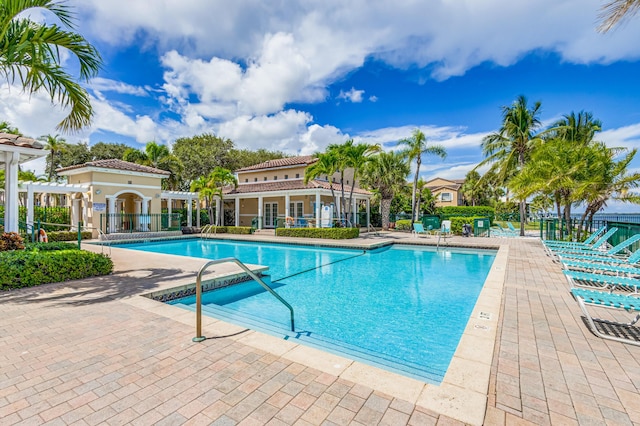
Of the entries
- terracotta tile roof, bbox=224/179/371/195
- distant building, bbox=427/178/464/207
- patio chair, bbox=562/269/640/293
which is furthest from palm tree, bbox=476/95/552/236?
distant building, bbox=427/178/464/207

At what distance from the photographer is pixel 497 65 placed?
15273mm

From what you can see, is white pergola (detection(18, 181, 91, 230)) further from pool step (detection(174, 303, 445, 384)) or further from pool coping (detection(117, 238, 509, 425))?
pool coping (detection(117, 238, 509, 425))

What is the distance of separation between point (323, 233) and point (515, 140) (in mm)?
14907

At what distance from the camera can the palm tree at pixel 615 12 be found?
6.27 meters

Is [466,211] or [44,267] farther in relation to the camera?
[466,211]

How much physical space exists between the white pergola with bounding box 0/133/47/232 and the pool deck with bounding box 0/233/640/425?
15.9 ft

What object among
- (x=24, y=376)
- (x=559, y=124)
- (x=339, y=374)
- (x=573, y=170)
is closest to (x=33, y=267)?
(x=24, y=376)

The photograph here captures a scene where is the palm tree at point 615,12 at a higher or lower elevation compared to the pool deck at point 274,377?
higher

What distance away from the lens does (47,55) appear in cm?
646

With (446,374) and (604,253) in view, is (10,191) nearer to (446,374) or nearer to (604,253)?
(446,374)

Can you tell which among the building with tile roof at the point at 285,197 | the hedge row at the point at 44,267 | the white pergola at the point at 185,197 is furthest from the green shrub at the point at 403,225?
the hedge row at the point at 44,267

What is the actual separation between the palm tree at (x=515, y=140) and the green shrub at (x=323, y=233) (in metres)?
11.7

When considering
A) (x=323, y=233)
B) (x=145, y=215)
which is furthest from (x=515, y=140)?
(x=145, y=215)

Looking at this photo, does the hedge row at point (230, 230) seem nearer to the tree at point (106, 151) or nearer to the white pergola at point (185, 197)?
the white pergola at point (185, 197)
